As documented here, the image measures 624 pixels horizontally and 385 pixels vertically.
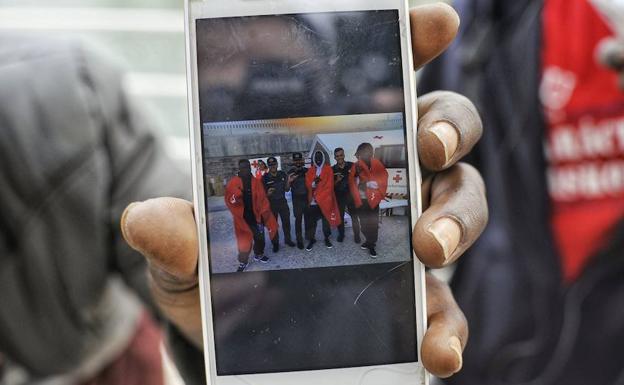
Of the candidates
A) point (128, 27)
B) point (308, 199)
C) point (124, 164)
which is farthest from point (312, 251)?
point (128, 27)

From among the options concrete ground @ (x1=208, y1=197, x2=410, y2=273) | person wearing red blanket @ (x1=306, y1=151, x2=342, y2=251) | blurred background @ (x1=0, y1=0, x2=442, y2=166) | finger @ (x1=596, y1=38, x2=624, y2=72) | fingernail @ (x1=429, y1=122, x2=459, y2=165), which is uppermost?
blurred background @ (x1=0, y1=0, x2=442, y2=166)

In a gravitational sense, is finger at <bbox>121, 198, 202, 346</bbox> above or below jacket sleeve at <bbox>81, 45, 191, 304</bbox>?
below

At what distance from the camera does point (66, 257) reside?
0.91 metres

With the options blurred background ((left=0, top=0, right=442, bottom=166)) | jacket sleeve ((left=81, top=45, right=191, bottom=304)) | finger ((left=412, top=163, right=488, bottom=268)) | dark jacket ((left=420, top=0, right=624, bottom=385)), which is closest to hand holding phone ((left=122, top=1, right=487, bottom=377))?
finger ((left=412, top=163, right=488, bottom=268))

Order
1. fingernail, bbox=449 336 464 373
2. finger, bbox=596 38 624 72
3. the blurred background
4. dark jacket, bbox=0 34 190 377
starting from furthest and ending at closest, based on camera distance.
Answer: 1. the blurred background
2. finger, bbox=596 38 624 72
3. dark jacket, bbox=0 34 190 377
4. fingernail, bbox=449 336 464 373

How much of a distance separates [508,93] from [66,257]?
2.23 ft

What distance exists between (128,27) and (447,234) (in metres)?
1.25

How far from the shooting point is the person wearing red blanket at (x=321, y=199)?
0.59 metres

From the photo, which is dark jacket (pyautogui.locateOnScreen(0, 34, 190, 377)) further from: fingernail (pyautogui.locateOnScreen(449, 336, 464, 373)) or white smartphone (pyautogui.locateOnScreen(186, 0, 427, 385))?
fingernail (pyautogui.locateOnScreen(449, 336, 464, 373))

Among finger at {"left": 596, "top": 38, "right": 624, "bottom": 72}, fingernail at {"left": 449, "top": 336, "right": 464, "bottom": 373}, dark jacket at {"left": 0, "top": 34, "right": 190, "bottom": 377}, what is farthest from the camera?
finger at {"left": 596, "top": 38, "right": 624, "bottom": 72}

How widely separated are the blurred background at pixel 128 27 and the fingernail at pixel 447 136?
1.07 metres

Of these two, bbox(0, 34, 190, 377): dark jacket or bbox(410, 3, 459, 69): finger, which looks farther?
bbox(0, 34, 190, 377): dark jacket

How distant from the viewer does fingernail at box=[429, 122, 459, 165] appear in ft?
1.89

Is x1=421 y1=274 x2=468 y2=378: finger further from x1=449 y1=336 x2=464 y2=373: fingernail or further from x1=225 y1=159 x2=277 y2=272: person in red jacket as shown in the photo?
x1=225 y1=159 x2=277 y2=272: person in red jacket
